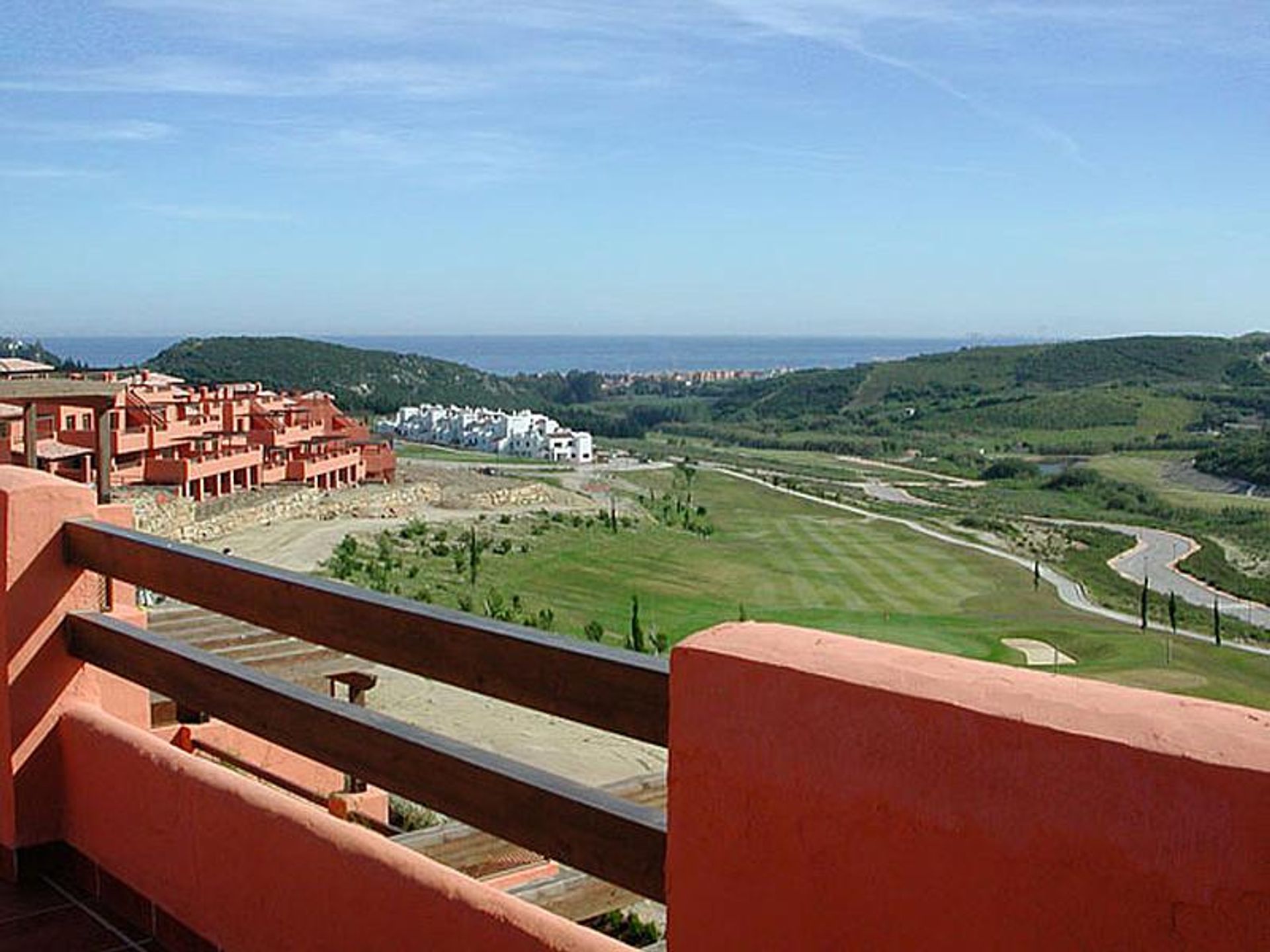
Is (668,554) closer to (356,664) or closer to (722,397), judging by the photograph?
(356,664)

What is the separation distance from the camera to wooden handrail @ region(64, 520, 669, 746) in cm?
197

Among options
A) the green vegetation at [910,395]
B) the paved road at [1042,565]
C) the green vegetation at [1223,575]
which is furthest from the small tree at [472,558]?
the green vegetation at [910,395]

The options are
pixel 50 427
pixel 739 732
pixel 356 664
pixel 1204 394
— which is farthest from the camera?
pixel 1204 394

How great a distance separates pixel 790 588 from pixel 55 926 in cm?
4478

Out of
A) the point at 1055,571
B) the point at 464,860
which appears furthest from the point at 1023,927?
the point at 1055,571

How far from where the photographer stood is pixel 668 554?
5103cm

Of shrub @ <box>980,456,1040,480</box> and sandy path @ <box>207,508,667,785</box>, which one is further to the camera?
shrub @ <box>980,456,1040,480</box>

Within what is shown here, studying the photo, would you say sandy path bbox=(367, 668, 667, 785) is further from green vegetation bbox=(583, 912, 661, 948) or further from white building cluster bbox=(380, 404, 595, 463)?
white building cluster bbox=(380, 404, 595, 463)

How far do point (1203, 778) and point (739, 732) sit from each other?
583mm

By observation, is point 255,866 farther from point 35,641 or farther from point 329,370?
point 329,370

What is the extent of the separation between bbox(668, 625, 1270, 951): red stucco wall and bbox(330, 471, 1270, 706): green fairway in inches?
953

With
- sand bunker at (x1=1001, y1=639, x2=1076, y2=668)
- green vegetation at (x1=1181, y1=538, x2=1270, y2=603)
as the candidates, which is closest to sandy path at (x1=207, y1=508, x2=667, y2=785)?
sand bunker at (x1=1001, y1=639, x2=1076, y2=668)

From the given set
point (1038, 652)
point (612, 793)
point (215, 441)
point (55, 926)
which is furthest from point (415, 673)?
point (215, 441)

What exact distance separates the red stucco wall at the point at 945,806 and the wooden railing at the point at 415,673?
0.16 meters
